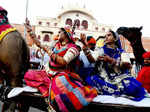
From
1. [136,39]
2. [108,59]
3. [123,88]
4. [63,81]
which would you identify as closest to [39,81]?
[63,81]

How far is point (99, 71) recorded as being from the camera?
10.8 feet

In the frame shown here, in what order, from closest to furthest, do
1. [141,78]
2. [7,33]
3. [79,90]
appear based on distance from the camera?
1. [79,90]
2. [7,33]
3. [141,78]

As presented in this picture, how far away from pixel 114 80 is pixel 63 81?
2.78 ft

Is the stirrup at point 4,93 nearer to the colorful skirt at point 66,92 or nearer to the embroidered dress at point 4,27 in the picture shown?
the colorful skirt at point 66,92

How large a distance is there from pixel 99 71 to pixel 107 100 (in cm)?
70

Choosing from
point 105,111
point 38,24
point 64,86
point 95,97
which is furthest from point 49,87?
point 38,24

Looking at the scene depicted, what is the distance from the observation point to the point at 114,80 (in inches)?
121

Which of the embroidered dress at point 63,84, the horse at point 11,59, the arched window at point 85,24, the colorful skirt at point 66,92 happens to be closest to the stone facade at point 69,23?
the arched window at point 85,24

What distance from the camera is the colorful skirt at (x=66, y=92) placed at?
Answer: 252cm

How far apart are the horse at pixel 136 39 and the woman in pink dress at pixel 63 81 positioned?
A: 3522 millimetres

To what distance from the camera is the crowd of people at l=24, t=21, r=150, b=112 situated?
256 cm

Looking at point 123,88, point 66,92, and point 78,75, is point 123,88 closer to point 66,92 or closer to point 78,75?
point 78,75

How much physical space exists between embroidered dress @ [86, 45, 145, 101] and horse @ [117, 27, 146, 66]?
9.79ft

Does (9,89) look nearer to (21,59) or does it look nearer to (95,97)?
(21,59)
